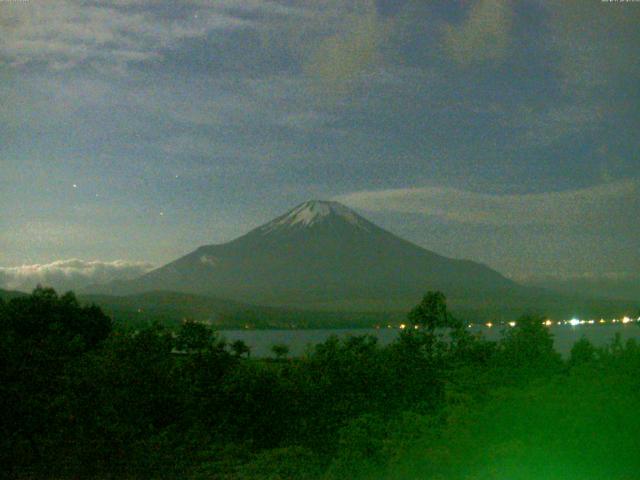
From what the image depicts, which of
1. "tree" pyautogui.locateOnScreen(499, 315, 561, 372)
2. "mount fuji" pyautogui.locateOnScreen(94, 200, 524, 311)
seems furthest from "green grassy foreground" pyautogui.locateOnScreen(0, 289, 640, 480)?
"mount fuji" pyautogui.locateOnScreen(94, 200, 524, 311)

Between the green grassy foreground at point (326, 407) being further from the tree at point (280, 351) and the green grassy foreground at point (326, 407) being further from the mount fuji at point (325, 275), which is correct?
the mount fuji at point (325, 275)

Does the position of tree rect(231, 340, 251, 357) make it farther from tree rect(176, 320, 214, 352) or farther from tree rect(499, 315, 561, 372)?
tree rect(499, 315, 561, 372)

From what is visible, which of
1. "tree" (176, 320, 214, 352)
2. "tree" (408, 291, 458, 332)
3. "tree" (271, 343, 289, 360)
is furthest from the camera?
"tree" (271, 343, 289, 360)

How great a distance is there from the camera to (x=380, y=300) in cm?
6212

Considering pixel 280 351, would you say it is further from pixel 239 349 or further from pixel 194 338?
pixel 194 338

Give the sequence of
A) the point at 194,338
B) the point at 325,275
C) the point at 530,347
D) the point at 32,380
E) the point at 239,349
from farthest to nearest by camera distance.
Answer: the point at 325,275 → the point at 239,349 → the point at 194,338 → the point at 32,380 → the point at 530,347

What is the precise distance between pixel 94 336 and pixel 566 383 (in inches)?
435

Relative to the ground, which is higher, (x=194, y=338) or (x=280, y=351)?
(x=194, y=338)

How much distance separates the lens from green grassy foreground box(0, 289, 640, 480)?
493cm

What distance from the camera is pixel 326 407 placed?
996 cm

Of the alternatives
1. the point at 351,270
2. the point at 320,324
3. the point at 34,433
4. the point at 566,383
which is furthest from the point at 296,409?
the point at 351,270

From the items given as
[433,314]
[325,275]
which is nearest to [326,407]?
[433,314]

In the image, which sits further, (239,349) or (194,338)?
(239,349)

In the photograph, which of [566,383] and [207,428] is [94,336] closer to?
[207,428]
